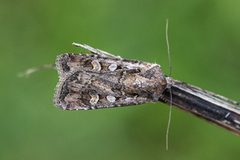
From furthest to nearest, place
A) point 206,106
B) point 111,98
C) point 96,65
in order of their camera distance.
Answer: point 111,98 < point 96,65 < point 206,106

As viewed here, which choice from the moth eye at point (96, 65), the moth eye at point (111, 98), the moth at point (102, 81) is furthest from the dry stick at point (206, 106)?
the moth eye at point (96, 65)

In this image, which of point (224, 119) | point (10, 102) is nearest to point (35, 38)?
point (10, 102)

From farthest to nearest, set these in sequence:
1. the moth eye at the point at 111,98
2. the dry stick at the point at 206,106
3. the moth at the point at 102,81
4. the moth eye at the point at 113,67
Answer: the moth eye at the point at 111,98
the moth eye at the point at 113,67
the moth at the point at 102,81
the dry stick at the point at 206,106

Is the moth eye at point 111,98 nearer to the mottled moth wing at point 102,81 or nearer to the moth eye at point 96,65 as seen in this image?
the mottled moth wing at point 102,81

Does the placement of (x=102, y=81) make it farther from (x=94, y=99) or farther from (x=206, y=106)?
(x=206, y=106)

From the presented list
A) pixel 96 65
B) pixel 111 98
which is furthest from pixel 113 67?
pixel 111 98

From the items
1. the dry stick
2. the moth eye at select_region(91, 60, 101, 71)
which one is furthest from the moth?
the dry stick
